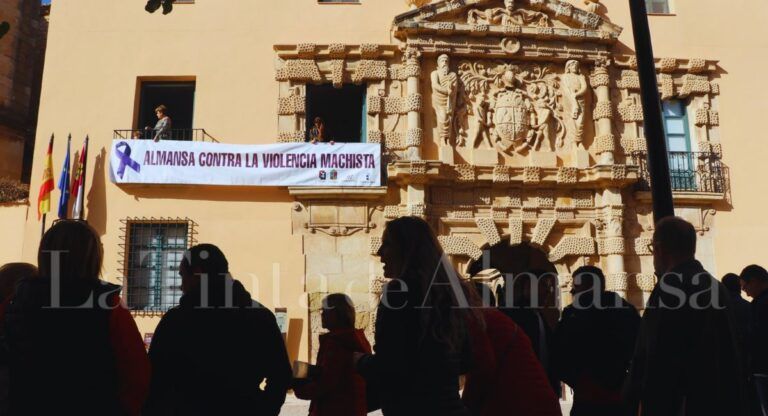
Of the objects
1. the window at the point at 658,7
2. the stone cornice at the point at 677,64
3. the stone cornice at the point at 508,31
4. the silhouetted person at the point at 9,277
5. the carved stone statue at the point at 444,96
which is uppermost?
the window at the point at 658,7

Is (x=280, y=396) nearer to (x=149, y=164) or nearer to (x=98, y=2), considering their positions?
(x=149, y=164)

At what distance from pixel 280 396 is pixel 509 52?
414 inches

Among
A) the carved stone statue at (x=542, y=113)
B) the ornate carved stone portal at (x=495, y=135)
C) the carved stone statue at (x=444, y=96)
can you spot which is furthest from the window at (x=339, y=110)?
the carved stone statue at (x=542, y=113)

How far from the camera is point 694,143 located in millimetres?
13141

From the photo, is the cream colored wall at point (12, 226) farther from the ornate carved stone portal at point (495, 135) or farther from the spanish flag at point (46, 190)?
the ornate carved stone portal at point (495, 135)

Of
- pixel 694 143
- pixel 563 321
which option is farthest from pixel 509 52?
pixel 563 321

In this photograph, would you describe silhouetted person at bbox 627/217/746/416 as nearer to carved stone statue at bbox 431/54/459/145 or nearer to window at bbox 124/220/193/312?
carved stone statue at bbox 431/54/459/145

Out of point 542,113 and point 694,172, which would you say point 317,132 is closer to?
point 542,113

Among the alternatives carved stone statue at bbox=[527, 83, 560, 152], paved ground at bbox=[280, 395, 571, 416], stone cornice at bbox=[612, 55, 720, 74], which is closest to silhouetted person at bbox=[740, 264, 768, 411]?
paved ground at bbox=[280, 395, 571, 416]

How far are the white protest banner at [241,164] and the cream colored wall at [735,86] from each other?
632cm

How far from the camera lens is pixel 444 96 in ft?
41.1

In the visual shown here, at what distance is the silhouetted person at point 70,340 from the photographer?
9.49 feet

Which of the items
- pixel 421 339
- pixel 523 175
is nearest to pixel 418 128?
pixel 523 175

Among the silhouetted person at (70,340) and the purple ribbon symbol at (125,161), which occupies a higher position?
the purple ribbon symbol at (125,161)
